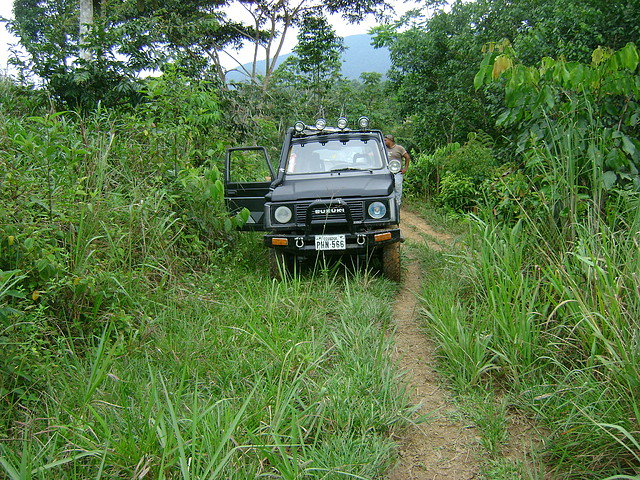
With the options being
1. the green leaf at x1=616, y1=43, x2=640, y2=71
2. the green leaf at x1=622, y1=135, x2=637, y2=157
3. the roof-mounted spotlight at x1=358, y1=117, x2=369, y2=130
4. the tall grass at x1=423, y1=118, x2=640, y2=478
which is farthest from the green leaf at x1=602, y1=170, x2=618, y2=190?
the roof-mounted spotlight at x1=358, y1=117, x2=369, y2=130

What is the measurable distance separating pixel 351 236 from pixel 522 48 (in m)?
6.16

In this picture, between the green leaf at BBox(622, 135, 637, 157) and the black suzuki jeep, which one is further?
the black suzuki jeep

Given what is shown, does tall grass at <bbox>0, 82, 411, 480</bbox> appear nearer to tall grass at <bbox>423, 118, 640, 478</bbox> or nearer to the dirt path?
the dirt path

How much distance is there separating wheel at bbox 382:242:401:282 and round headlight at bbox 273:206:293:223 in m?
1.00

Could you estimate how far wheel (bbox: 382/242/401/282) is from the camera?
513 centimetres

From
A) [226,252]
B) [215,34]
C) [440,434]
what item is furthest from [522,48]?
[215,34]

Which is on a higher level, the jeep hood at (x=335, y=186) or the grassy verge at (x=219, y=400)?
the jeep hood at (x=335, y=186)

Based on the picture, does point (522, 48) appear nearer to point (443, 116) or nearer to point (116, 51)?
point (443, 116)

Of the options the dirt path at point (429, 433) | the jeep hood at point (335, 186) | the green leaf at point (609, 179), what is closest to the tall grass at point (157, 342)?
the dirt path at point (429, 433)

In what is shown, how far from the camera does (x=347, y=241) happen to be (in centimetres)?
489

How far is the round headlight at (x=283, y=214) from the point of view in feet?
16.7

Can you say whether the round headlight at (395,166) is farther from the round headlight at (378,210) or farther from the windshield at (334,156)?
the round headlight at (378,210)

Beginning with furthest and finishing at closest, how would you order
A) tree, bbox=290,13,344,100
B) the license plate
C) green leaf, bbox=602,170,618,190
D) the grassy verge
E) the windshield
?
tree, bbox=290,13,344,100 → the windshield → the license plate → green leaf, bbox=602,170,618,190 → the grassy verge

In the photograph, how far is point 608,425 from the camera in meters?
2.07
